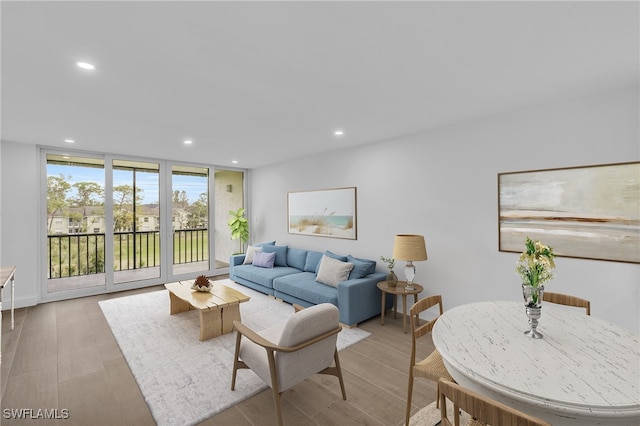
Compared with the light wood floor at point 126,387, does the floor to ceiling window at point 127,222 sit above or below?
above

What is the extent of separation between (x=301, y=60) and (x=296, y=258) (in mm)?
3861

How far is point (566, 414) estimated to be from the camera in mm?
1118

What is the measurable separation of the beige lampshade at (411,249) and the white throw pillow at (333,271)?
79cm

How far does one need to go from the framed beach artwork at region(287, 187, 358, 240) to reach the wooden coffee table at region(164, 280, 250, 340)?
194 centimetres

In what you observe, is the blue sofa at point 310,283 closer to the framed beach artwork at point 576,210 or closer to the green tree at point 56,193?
the framed beach artwork at point 576,210

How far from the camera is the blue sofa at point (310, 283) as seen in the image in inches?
145

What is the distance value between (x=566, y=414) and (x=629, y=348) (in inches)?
30.6

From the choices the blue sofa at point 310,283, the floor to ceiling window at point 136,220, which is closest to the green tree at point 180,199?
the floor to ceiling window at point 136,220

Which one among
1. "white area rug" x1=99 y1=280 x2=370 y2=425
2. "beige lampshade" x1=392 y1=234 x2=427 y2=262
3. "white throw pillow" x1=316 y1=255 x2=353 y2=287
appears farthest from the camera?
"white throw pillow" x1=316 y1=255 x2=353 y2=287

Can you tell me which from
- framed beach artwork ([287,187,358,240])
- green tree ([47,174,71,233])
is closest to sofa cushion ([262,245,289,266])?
framed beach artwork ([287,187,358,240])

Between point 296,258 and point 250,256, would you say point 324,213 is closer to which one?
→ point 296,258

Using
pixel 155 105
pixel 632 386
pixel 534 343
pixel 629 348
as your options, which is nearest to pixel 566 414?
pixel 632 386

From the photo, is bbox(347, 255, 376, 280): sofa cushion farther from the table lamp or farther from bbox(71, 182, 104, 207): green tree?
bbox(71, 182, 104, 207): green tree

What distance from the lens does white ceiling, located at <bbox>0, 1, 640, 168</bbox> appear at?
61.4 inches
